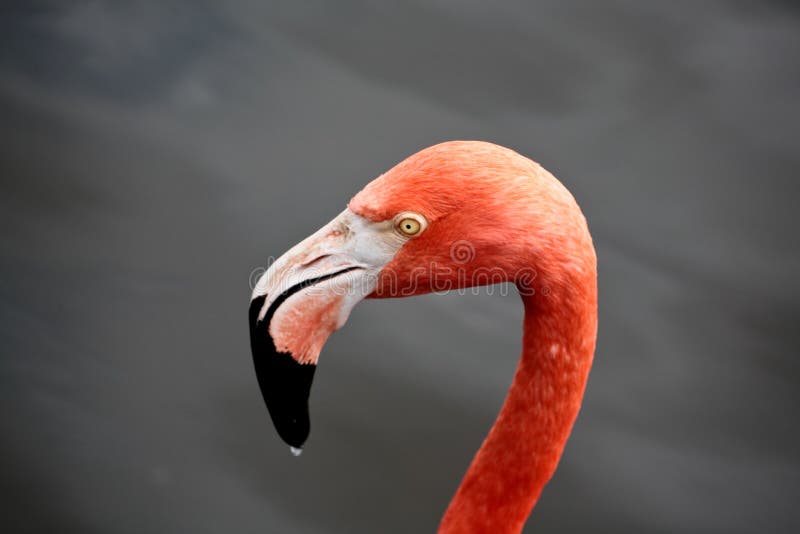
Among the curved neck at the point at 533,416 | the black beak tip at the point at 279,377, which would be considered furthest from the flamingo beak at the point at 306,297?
the curved neck at the point at 533,416

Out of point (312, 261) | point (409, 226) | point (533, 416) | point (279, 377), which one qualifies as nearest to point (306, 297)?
point (312, 261)

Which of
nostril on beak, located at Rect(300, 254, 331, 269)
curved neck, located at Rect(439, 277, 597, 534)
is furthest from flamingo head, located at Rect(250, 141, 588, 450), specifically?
curved neck, located at Rect(439, 277, 597, 534)

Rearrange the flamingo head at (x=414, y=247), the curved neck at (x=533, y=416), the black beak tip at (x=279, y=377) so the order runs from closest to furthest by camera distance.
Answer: the flamingo head at (x=414, y=247) < the curved neck at (x=533, y=416) < the black beak tip at (x=279, y=377)

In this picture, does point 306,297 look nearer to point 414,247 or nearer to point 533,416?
point 414,247

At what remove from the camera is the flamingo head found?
6.92ft

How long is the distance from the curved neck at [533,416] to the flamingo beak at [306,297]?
0.42 m

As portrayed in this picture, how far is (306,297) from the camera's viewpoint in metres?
2.33

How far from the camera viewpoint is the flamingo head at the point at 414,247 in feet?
6.92

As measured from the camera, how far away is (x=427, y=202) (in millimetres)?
2137

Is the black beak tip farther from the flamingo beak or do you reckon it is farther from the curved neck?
the curved neck

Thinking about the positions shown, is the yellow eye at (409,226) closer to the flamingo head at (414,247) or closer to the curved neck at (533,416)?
the flamingo head at (414,247)

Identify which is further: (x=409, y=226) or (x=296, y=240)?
(x=296, y=240)

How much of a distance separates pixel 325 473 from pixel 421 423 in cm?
48

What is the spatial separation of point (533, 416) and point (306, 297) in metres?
0.67
